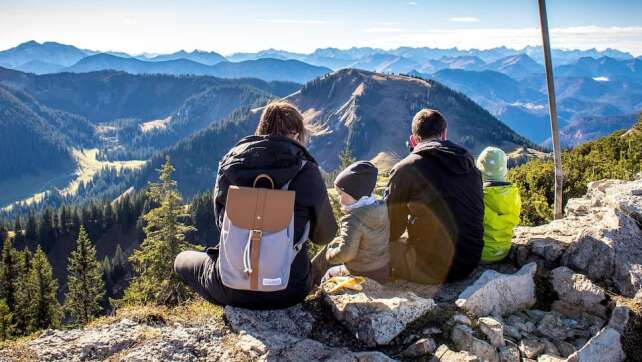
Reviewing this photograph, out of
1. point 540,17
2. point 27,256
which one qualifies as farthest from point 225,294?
point 27,256

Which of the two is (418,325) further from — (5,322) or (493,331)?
(5,322)

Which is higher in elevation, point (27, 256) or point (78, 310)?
point (27, 256)

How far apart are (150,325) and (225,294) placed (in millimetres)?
1625

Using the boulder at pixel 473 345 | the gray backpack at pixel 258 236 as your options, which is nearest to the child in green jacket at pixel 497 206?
the boulder at pixel 473 345

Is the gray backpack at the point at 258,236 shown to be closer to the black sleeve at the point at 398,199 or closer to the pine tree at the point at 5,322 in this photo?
the black sleeve at the point at 398,199

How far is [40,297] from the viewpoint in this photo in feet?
135

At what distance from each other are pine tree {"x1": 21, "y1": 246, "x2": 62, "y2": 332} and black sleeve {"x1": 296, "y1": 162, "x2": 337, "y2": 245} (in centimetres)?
4273

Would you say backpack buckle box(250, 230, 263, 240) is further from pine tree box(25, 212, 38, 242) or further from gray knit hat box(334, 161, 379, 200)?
pine tree box(25, 212, 38, 242)

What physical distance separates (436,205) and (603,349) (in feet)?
10.8

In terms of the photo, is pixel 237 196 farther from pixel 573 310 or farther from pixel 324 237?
pixel 573 310

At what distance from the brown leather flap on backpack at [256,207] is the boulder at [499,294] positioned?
3472 millimetres

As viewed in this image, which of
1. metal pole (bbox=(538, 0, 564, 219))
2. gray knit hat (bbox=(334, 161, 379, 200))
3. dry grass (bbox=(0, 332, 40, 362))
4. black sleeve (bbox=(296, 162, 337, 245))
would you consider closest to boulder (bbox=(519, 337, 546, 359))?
black sleeve (bbox=(296, 162, 337, 245))

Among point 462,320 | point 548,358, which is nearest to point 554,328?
point 548,358

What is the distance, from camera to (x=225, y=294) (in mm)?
6684
